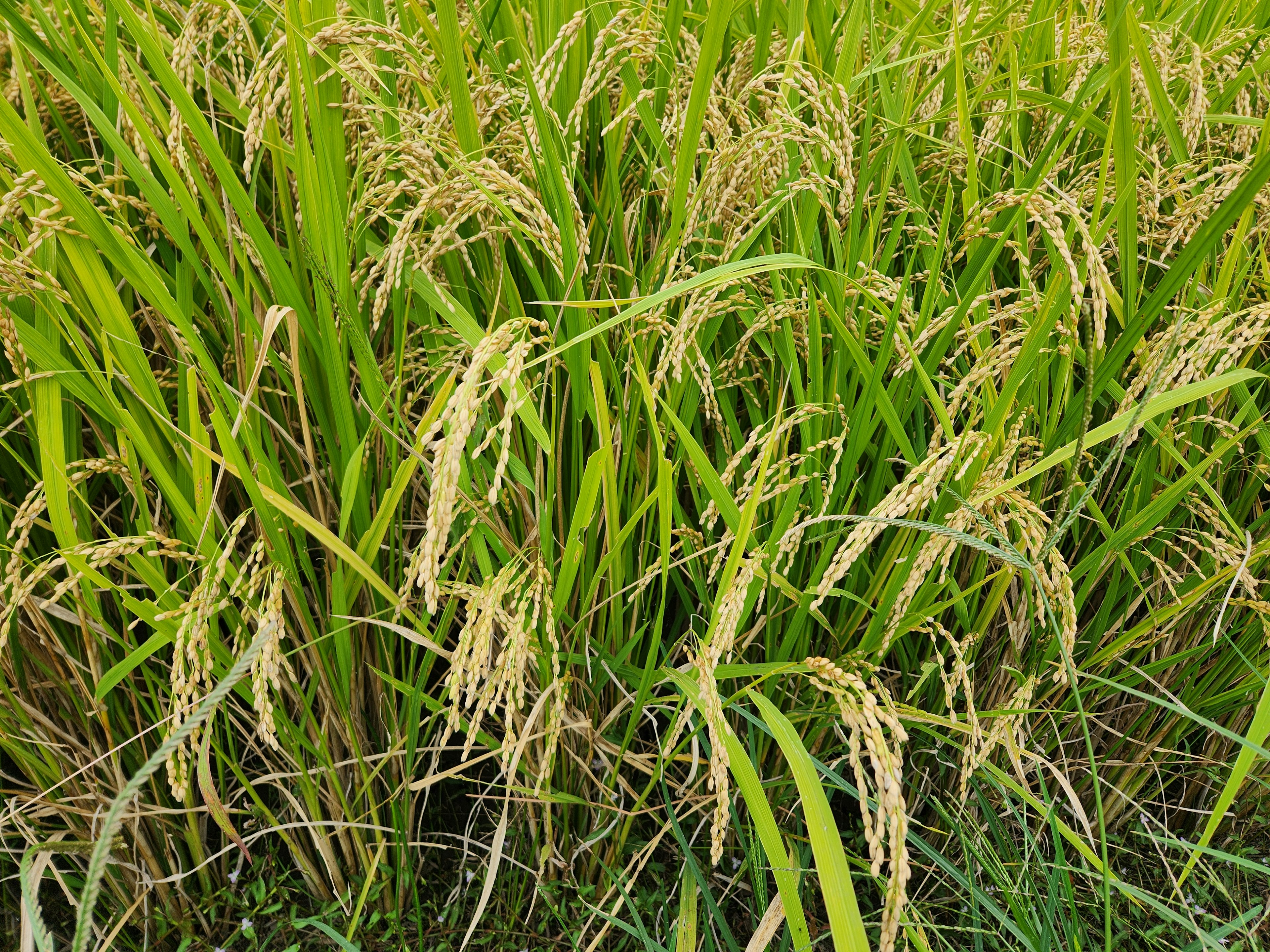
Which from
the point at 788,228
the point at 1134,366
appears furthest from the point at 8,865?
the point at 1134,366

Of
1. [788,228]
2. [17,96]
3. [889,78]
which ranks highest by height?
[17,96]

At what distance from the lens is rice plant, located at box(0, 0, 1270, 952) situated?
3.57 feet

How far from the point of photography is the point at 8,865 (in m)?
1.49

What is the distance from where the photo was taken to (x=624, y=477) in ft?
4.09

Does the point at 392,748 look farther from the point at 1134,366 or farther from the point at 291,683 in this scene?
the point at 1134,366

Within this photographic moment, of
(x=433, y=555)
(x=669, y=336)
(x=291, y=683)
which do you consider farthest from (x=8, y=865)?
(x=669, y=336)

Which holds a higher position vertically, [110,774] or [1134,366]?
[1134,366]

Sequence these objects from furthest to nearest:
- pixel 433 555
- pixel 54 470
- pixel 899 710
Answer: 1. pixel 899 710
2. pixel 54 470
3. pixel 433 555

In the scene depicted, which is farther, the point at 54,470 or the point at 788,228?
the point at 788,228

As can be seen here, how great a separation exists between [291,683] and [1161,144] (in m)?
1.96

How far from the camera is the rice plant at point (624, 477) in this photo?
1089 mm

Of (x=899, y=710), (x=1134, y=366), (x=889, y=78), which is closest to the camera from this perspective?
(x=899, y=710)

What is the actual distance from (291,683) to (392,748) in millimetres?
193

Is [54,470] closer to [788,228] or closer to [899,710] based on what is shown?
[788,228]
